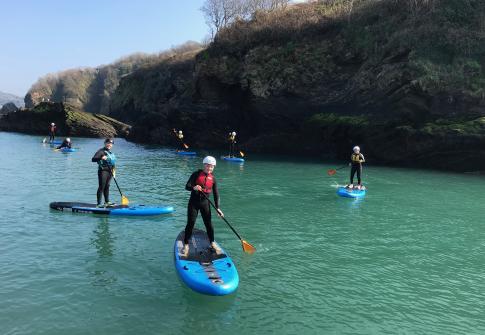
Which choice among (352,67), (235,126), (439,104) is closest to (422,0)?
(352,67)

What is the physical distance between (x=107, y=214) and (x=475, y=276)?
39.8 ft

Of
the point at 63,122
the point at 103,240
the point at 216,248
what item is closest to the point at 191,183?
the point at 216,248

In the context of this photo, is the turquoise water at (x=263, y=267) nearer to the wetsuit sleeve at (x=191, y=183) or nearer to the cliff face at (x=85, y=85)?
the wetsuit sleeve at (x=191, y=183)

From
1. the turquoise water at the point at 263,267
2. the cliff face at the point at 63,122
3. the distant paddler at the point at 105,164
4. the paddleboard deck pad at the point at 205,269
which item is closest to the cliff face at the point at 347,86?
the cliff face at the point at 63,122

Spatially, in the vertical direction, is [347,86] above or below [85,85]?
below

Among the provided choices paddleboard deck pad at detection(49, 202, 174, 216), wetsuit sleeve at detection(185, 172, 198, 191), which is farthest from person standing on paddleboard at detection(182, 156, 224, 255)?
paddleboard deck pad at detection(49, 202, 174, 216)

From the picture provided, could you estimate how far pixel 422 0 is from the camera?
40906 millimetres

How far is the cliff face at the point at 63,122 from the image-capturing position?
70.2 meters

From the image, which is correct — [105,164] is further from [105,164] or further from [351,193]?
[351,193]

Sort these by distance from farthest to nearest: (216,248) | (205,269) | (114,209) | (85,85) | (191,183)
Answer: (85,85), (114,209), (216,248), (191,183), (205,269)

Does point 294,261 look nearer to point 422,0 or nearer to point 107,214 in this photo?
point 107,214

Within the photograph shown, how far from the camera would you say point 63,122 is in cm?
7075

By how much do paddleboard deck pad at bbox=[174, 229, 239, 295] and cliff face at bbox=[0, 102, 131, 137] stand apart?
212ft

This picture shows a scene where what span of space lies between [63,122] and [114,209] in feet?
202
